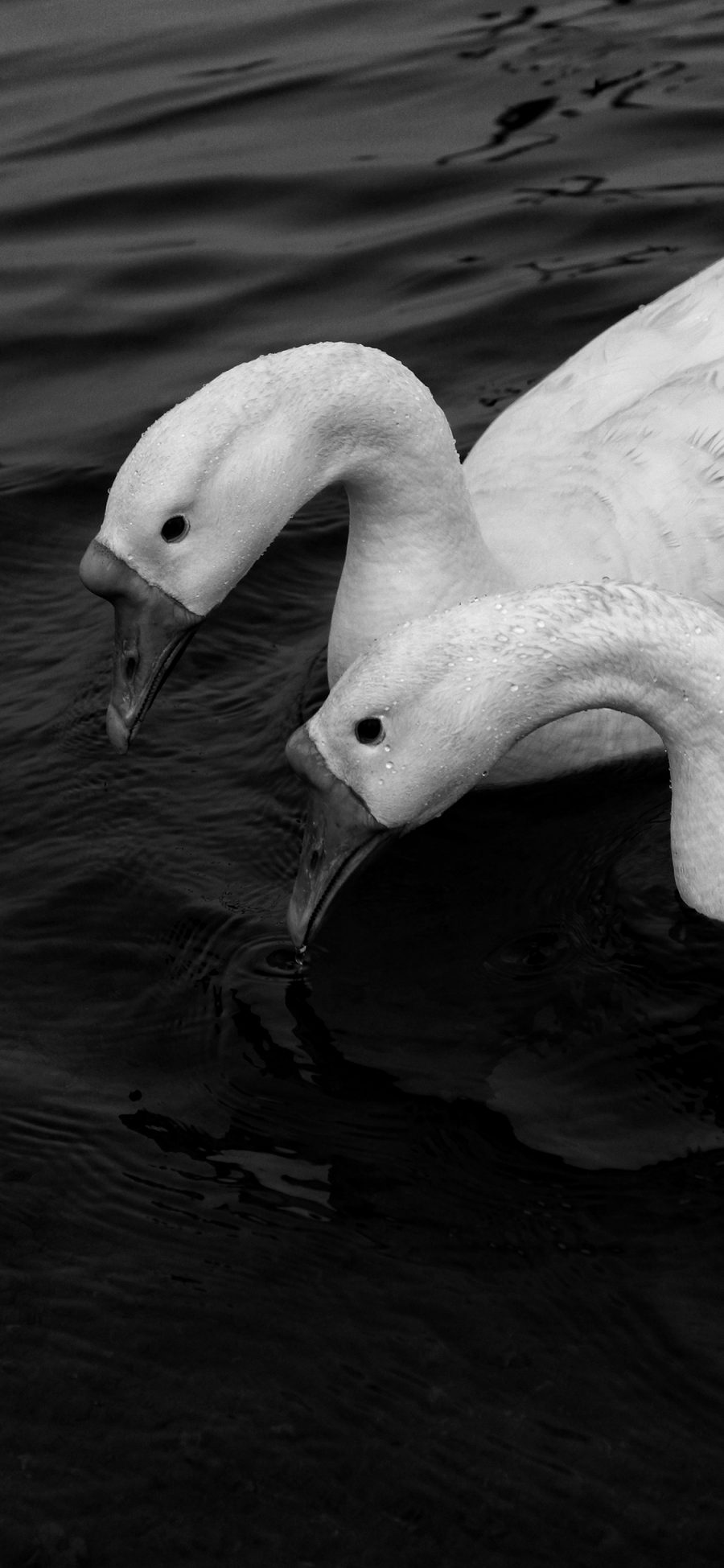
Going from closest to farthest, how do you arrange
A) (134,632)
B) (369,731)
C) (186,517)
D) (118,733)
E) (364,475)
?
1. (369,731)
2. (186,517)
3. (134,632)
4. (118,733)
5. (364,475)

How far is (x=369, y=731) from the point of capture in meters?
5.26

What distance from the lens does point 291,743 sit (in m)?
5.35

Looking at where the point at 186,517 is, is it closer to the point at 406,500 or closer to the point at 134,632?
the point at 134,632

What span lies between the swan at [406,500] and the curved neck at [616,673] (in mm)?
723

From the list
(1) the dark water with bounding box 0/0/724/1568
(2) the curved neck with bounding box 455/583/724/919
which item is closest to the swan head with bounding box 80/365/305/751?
(1) the dark water with bounding box 0/0/724/1568

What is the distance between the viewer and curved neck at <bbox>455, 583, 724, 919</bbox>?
530cm

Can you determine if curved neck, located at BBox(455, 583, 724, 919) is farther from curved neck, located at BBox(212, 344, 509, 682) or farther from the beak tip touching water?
the beak tip touching water

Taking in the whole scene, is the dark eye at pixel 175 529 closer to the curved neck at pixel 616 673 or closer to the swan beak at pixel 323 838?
the swan beak at pixel 323 838

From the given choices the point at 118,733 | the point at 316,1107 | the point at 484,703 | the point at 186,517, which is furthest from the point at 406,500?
the point at 316,1107

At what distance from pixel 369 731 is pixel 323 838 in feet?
1.18

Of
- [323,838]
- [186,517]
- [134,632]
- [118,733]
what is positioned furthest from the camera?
[118,733]

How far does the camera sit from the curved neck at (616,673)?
5.30m

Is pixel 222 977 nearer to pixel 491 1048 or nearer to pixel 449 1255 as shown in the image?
pixel 491 1048

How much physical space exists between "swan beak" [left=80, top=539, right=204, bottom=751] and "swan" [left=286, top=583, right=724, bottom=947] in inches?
33.3
